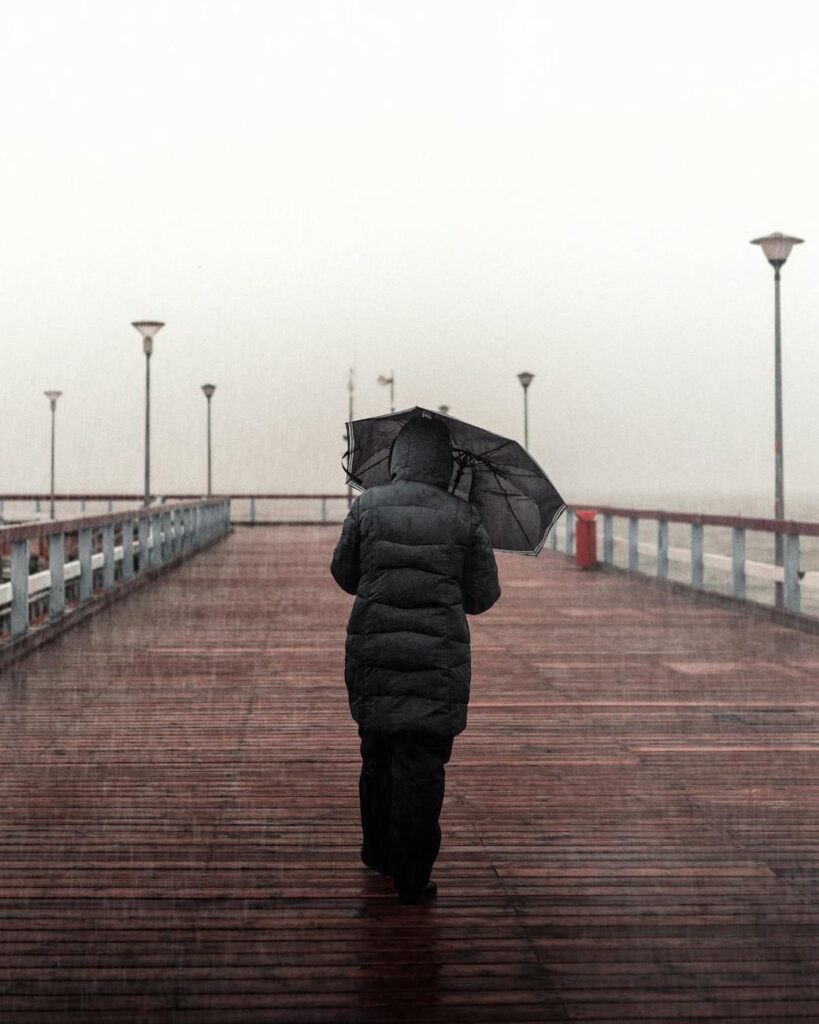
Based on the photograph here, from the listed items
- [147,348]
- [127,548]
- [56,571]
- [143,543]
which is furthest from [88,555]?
[147,348]

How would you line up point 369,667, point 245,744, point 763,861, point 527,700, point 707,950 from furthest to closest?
point 527,700, point 245,744, point 763,861, point 369,667, point 707,950

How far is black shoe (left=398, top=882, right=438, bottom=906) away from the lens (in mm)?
Result: 4043

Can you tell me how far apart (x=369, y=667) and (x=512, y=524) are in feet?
2.81

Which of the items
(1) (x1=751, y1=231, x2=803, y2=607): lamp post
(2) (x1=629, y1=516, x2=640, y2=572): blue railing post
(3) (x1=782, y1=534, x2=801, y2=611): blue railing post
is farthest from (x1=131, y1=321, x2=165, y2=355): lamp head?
(3) (x1=782, y1=534, x2=801, y2=611): blue railing post

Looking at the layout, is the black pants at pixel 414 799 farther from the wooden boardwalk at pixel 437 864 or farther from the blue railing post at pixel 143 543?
the blue railing post at pixel 143 543

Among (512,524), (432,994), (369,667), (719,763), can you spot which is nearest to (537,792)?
(719,763)

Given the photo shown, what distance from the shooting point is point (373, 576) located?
158 inches

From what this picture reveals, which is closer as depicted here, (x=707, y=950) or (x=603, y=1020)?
(x=603, y=1020)

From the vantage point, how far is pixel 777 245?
14.6m

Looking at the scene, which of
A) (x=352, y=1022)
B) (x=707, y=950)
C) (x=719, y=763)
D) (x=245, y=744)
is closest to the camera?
(x=352, y=1022)

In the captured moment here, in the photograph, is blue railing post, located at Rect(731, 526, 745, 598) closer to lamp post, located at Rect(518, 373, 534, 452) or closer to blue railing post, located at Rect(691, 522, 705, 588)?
blue railing post, located at Rect(691, 522, 705, 588)

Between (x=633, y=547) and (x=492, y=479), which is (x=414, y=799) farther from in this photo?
(x=633, y=547)

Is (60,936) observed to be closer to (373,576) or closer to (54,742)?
(373,576)

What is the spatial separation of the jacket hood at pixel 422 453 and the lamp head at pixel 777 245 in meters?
11.4
